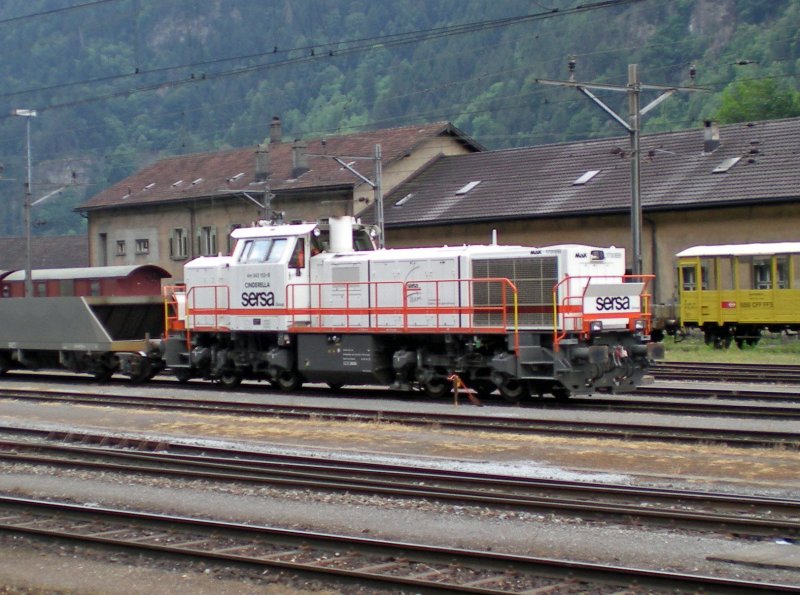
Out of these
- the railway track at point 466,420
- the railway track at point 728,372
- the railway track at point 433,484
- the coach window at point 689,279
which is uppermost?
the coach window at point 689,279

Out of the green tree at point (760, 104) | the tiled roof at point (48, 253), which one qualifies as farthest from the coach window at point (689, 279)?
the tiled roof at point (48, 253)

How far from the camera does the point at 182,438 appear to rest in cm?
1652

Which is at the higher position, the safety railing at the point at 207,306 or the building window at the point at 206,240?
the building window at the point at 206,240

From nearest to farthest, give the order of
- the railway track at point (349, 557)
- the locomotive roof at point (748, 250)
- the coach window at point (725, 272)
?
the railway track at point (349, 557), the locomotive roof at point (748, 250), the coach window at point (725, 272)

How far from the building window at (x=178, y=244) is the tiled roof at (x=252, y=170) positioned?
1.77 meters

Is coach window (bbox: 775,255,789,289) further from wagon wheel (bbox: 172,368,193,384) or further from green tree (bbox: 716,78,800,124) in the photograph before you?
green tree (bbox: 716,78,800,124)

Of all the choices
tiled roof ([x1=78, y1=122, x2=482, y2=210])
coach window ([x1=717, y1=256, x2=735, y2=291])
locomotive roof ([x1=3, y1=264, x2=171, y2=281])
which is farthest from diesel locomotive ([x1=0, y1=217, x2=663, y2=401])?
tiled roof ([x1=78, y1=122, x2=482, y2=210])

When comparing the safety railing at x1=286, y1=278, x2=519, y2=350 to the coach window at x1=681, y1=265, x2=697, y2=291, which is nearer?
the safety railing at x1=286, y1=278, x2=519, y2=350

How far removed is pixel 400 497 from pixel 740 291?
2331 centimetres

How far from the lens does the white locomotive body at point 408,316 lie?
754 inches

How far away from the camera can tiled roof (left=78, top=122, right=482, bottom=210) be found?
170ft

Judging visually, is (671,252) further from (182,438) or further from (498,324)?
(182,438)

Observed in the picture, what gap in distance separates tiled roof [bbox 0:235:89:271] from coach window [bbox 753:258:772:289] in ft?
193

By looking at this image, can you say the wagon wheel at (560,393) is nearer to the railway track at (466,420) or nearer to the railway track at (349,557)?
the railway track at (466,420)
